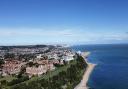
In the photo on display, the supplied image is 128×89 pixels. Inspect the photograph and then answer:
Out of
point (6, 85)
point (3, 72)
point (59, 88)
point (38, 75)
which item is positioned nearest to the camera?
point (59, 88)

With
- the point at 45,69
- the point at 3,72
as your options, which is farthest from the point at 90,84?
the point at 3,72

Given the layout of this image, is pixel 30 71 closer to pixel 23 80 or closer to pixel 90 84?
pixel 23 80

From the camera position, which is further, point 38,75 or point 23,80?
point 38,75

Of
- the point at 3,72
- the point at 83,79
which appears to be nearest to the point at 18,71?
the point at 3,72

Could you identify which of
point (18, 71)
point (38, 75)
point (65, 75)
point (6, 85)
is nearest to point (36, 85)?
point (6, 85)

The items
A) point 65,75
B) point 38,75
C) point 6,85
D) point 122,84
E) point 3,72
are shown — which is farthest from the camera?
point 3,72

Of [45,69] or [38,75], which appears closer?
[38,75]

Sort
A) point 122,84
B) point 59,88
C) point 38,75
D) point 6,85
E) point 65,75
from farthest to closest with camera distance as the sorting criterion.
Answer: point 38,75 < point 65,75 < point 122,84 < point 6,85 < point 59,88

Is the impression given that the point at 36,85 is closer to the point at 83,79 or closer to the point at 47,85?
the point at 47,85

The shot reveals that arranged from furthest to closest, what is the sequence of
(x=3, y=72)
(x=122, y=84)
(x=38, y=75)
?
(x=3, y=72) < (x=38, y=75) < (x=122, y=84)
